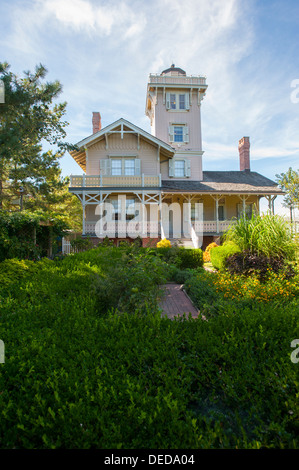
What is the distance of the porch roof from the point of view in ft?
61.8

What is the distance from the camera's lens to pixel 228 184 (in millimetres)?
20594

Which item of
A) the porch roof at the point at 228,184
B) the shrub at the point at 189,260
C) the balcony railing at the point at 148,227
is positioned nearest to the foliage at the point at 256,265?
the shrub at the point at 189,260

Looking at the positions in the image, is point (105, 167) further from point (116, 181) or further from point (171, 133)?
point (171, 133)

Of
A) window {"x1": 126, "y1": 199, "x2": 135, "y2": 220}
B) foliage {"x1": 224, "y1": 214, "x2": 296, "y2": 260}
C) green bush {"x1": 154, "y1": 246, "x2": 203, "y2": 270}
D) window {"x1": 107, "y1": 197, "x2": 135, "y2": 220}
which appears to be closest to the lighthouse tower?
window {"x1": 126, "y1": 199, "x2": 135, "y2": 220}

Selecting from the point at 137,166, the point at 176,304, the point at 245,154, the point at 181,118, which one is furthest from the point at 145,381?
the point at 245,154

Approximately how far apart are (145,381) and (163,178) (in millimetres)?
20229

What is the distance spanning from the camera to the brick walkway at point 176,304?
229 inches

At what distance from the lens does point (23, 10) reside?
5648 millimetres

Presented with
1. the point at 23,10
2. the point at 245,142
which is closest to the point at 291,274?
the point at 23,10

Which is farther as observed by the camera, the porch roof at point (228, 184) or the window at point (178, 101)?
the window at point (178, 101)

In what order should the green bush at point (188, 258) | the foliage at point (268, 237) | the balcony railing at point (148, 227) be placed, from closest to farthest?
1. the foliage at point (268, 237)
2. the green bush at point (188, 258)
3. the balcony railing at point (148, 227)

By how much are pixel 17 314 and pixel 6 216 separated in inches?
305

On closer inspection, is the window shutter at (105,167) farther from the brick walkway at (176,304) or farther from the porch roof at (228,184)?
the brick walkway at (176,304)

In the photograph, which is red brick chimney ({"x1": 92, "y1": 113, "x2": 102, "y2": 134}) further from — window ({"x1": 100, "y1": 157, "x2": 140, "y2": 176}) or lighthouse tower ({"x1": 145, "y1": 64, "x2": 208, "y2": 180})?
lighthouse tower ({"x1": 145, "y1": 64, "x2": 208, "y2": 180})
